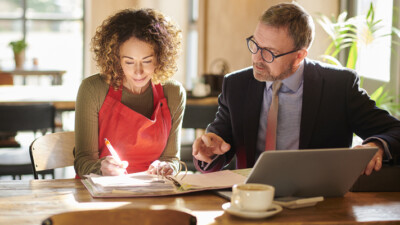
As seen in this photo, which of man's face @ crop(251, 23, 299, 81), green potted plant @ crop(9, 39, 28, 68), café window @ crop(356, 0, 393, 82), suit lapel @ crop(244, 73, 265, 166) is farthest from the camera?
green potted plant @ crop(9, 39, 28, 68)

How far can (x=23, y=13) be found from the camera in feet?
26.8

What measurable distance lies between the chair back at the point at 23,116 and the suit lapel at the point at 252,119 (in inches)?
71.2

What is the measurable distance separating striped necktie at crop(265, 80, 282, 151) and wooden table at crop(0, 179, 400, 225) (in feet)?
1.46

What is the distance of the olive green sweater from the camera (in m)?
2.17

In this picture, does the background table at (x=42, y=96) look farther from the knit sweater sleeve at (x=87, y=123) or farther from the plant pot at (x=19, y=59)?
the plant pot at (x=19, y=59)

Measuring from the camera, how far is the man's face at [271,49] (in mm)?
2031

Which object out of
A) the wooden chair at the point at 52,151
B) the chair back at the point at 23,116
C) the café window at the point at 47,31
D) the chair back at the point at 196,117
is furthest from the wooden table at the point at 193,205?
the café window at the point at 47,31

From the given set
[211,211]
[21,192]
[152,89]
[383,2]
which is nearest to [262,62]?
[152,89]

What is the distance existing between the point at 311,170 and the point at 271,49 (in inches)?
25.7

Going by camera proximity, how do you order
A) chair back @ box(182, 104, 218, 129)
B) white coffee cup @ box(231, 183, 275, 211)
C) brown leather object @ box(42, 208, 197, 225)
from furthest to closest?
chair back @ box(182, 104, 218, 129), white coffee cup @ box(231, 183, 275, 211), brown leather object @ box(42, 208, 197, 225)

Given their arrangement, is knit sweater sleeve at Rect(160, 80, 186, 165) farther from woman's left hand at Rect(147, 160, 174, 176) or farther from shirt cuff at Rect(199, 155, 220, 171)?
woman's left hand at Rect(147, 160, 174, 176)

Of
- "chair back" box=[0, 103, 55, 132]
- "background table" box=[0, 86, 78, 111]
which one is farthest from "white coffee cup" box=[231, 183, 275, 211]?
"background table" box=[0, 86, 78, 111]

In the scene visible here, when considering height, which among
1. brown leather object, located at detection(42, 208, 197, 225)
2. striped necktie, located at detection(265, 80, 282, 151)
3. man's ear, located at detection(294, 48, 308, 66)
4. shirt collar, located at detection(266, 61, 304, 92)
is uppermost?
man's ear, located at detection(294, 48, 308, 66)

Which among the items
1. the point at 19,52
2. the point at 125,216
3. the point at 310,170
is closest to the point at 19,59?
the point at 19,52
